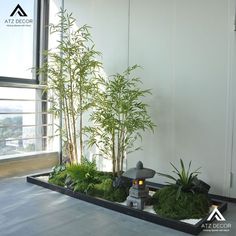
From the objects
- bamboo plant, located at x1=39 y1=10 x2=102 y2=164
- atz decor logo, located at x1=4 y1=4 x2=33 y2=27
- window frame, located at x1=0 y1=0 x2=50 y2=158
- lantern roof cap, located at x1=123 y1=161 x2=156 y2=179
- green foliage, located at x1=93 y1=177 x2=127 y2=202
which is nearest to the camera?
lantern roof cap, located at x1=123 y1=161 x2=156 y2=179

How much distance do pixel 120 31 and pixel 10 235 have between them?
2736 millimetres

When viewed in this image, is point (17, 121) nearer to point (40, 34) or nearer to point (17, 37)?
point (17, 37)

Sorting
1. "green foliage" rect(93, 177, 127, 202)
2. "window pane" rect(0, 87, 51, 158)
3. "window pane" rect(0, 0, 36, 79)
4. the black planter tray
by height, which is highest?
"window pane" rect(0, 0, 36, 79)

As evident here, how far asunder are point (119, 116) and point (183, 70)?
0.89m

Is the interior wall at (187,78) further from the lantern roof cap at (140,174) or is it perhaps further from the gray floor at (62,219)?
the lantern roof cap at (140,174)

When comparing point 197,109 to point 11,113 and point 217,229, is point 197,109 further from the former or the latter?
point 11,113

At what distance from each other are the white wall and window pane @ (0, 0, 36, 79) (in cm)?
138

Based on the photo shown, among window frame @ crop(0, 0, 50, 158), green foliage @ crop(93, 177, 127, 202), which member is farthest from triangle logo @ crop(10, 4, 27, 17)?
green foliage @ crop(93, 177, 127, 202)

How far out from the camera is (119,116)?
3533mm

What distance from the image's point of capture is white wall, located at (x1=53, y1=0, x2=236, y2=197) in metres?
3.21

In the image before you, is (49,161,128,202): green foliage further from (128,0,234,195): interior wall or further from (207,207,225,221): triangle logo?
(207,207,225,221): triangle logo

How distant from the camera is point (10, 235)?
2326mm

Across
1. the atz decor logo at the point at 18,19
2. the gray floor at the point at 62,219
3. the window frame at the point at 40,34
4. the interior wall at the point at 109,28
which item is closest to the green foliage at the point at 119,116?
the interior wall at the point at 109,28

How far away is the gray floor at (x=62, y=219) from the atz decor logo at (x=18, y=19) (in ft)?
8.38
